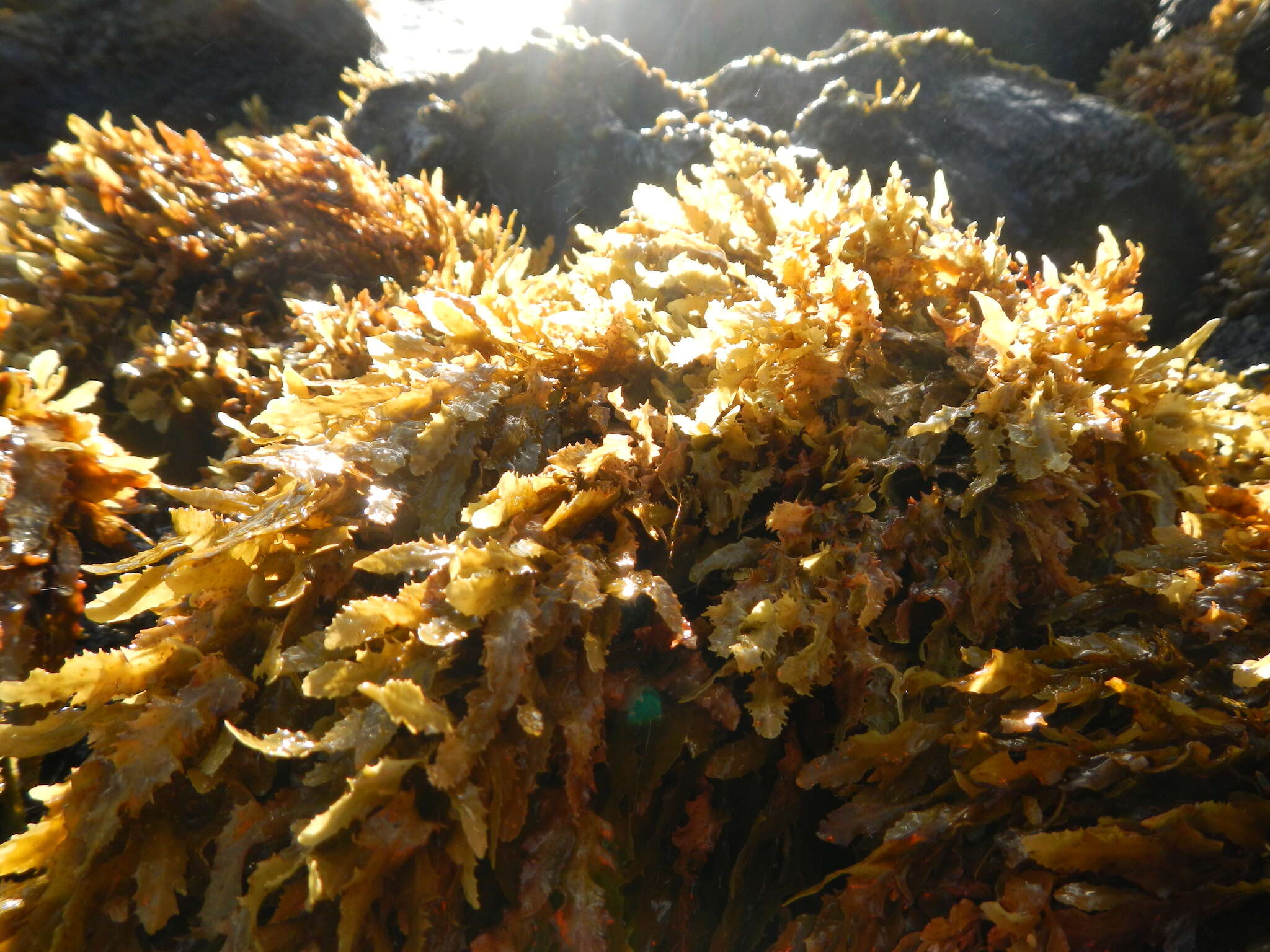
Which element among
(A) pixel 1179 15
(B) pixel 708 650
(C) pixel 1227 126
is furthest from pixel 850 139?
(A) pixel 1179 15

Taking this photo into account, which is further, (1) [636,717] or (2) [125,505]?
(2) [125,505]

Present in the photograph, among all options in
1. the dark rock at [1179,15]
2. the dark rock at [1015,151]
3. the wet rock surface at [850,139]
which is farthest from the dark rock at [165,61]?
the dark rock at [1179,15]

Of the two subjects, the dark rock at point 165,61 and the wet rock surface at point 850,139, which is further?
the dark rock at point 165,61

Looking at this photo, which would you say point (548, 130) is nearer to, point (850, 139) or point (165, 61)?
point (850, 139)

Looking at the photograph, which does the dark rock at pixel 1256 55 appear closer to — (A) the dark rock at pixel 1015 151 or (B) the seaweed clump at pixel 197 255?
(A) the dark rock at pixel 1015 151

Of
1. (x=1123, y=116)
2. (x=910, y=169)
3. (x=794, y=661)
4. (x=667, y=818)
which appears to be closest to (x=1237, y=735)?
(x=794, y=661)

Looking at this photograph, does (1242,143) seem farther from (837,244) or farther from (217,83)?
(217,83)
